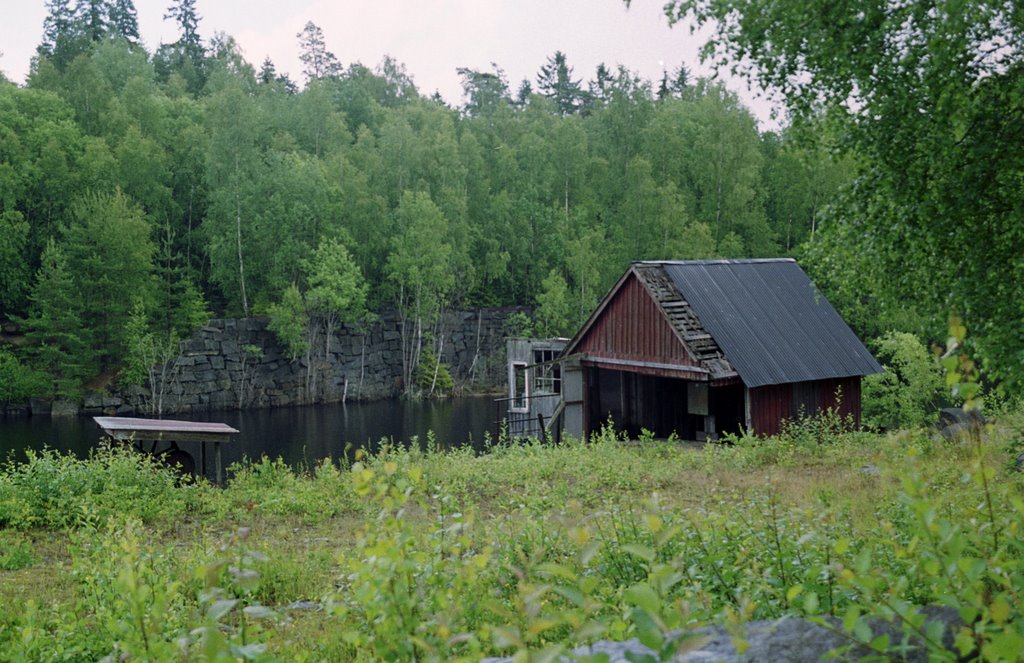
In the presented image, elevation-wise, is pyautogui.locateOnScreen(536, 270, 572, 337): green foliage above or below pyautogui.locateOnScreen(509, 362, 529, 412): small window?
above

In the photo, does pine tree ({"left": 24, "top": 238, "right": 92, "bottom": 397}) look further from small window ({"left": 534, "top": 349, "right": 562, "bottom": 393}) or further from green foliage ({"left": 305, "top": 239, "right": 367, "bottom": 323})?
small window ({"left": 534, "top": 349, "right": 562, "bottom": 393})

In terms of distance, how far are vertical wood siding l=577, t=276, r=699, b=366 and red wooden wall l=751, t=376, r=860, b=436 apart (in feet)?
5.32

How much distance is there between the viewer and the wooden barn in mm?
19922

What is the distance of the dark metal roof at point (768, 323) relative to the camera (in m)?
19.9

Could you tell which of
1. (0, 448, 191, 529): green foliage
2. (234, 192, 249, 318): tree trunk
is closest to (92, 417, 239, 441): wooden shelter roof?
(0, 448, 191, 529): green foliage

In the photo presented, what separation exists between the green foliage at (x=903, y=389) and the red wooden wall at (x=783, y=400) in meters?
5.91

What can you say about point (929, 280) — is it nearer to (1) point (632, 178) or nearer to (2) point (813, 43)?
(2) point (813, 43)

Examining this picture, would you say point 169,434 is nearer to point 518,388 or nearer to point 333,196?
point 518,388

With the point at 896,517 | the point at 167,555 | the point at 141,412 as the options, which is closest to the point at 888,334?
the point at 896,517

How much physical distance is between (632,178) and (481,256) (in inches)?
342

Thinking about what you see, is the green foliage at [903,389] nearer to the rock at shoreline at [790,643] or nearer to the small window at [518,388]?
the small window at [518,388]

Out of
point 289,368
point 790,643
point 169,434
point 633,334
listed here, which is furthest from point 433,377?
point 790,643

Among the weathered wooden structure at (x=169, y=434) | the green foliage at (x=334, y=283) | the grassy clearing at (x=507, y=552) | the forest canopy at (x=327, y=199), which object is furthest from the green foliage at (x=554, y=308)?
the weathered wooden structure at (x=169, y=434)

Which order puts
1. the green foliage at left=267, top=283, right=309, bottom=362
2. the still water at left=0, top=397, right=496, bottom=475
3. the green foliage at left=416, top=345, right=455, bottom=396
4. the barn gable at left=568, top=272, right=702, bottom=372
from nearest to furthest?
1. the barn gable at left=568, top=272, right=702, bottom=372
2. the still water at left=0, top=397, right=496, bottom=475
3. the green foliage at left=267, top=283, right=309, bottom=362
4. the green foliage at left=416, top=345, right=455, bottom=396
